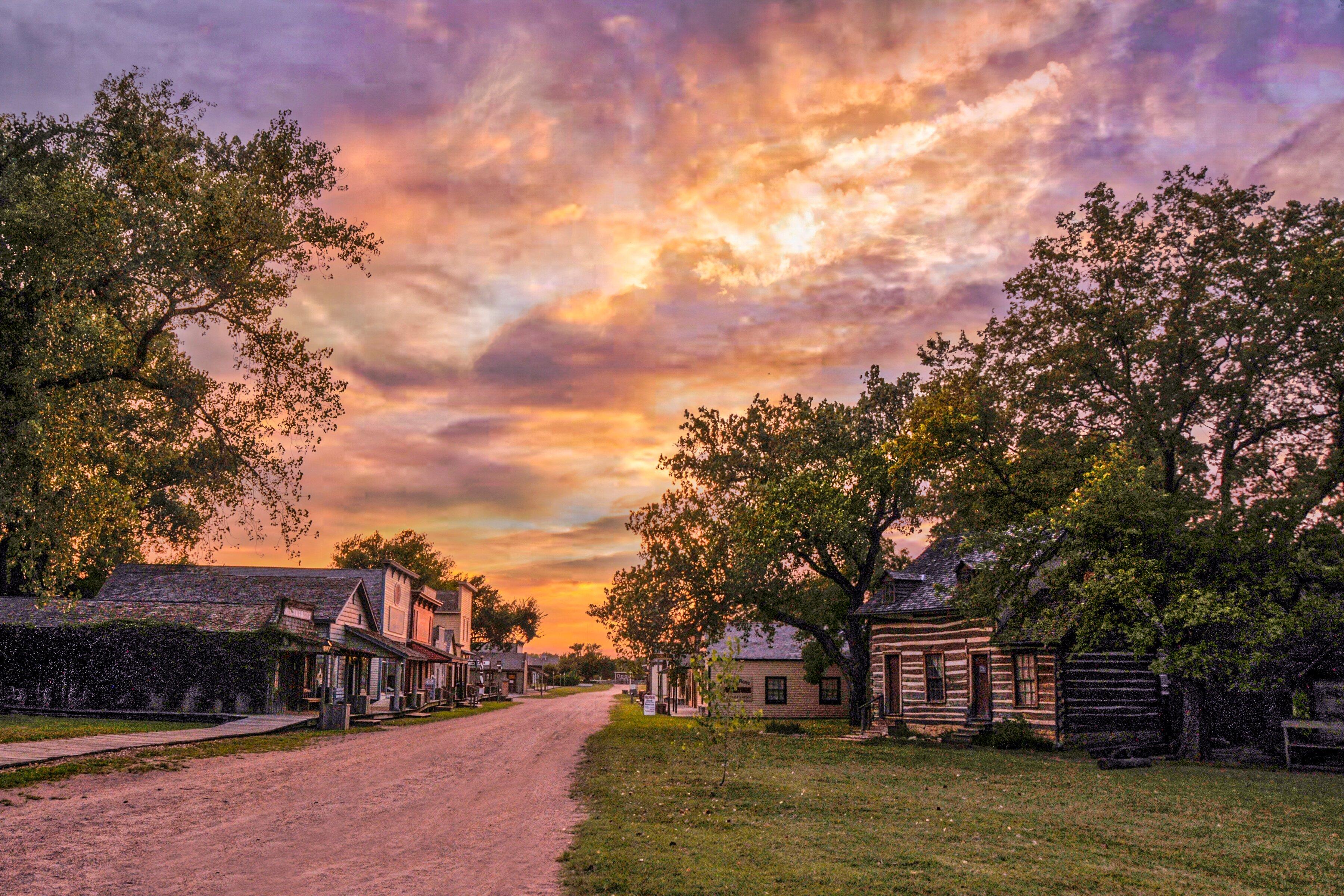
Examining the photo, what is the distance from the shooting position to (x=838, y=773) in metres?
20.2

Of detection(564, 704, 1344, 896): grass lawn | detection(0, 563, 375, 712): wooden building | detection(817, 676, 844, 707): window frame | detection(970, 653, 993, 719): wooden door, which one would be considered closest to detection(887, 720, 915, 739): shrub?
detection(970, 653, 993, 719): wooden door

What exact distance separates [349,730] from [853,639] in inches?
811

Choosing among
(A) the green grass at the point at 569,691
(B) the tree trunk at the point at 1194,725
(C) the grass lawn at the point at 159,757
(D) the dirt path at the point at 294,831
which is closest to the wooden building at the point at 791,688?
(C) the grass lawn at the point at 159,757

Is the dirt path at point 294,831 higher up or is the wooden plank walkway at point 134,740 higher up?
the dirt path at point 294,831

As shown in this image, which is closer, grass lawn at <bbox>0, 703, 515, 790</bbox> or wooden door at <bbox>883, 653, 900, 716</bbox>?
grass lawn at <bbox>0, 703, 515, 790</bbox>

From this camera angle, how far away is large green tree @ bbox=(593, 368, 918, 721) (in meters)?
37.2

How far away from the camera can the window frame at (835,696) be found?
50.8m

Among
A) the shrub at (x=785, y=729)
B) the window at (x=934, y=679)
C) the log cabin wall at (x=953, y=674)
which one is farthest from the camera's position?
the shrub at (x=785, y=729)

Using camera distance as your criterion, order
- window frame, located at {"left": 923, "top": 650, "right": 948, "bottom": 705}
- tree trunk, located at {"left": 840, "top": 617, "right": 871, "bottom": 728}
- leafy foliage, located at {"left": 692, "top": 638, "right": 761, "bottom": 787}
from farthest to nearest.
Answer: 1. tree trunk, located at {"left": 840, "top": 617, "right": 871, "bottom": 728}
2. window frame, located at {"left": 923, "top": 650, "right": 948, "bottom": 705}
3. leafy foliage, located at {"left": 692, "top": 638, "right": 761, "bottom": 787}

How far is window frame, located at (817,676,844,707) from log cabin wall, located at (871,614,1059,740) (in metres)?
13.8

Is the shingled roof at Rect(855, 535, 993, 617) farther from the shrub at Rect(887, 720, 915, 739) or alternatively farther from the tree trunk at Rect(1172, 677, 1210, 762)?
the tree trunk at Rect(1172, 677, 1210, 762)

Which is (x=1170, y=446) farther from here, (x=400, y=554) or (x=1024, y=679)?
(x=400, y=554)

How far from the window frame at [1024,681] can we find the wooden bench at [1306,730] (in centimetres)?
651

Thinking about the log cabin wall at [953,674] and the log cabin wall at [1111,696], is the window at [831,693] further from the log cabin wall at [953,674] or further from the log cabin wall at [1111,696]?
the log cabin wall at [1111,696]
